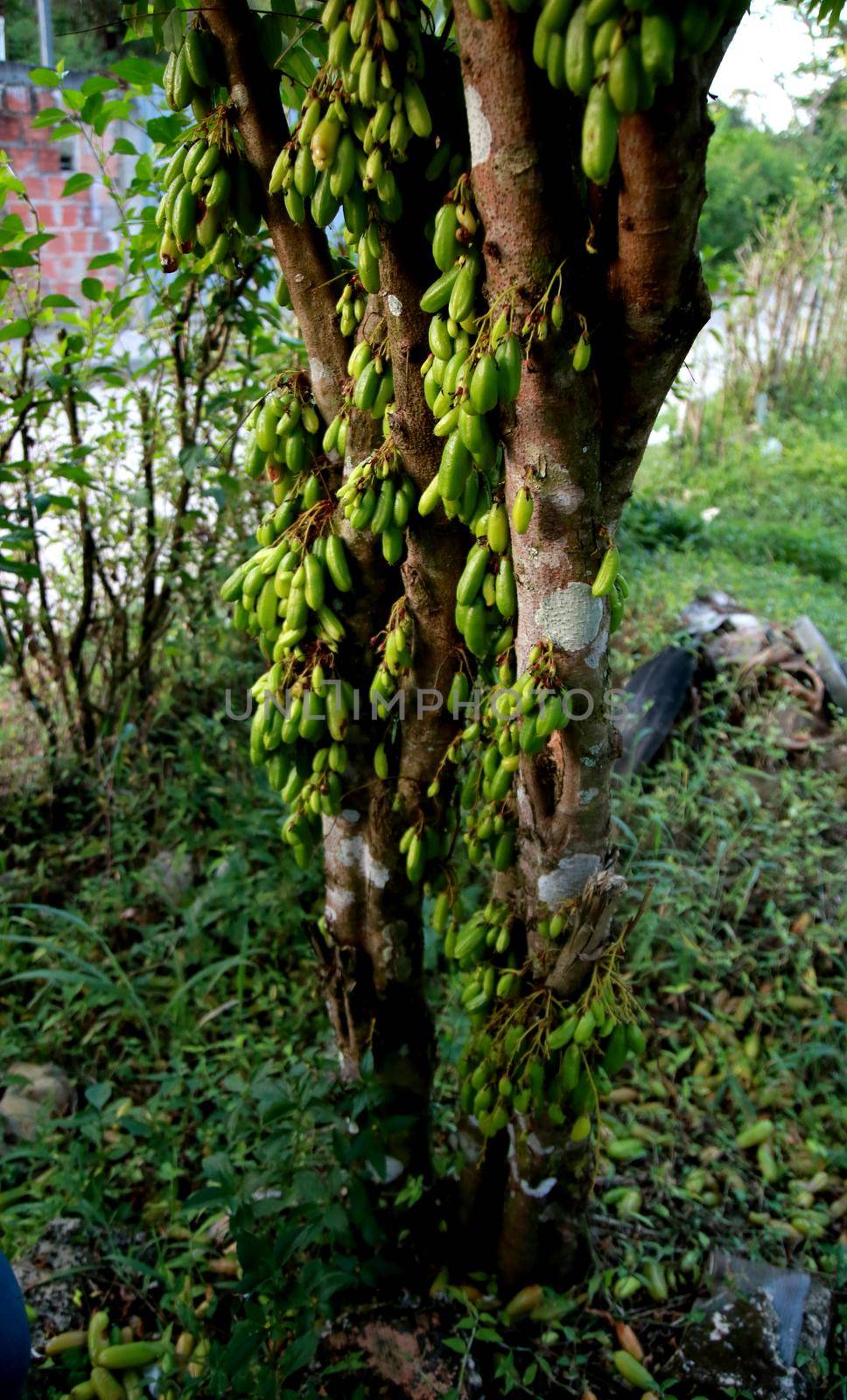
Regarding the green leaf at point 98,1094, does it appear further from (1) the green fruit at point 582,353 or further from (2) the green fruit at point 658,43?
(2) the green fruit at point 658,43

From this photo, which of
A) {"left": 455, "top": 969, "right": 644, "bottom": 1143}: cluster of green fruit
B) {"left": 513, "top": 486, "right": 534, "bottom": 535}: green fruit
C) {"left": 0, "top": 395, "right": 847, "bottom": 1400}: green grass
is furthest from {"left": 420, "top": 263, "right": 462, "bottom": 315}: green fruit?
{"left": 0, "top": 395, "right": 847, "bottom": 1400}: green grass

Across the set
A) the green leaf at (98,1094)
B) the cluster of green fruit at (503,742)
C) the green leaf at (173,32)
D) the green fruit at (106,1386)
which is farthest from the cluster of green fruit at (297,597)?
the green fruit at (106,1386)

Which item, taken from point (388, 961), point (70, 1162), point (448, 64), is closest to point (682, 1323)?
point (388, 961)

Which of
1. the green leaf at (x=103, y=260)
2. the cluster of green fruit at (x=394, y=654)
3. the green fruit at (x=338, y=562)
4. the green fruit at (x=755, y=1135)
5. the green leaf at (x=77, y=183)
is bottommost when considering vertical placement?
the green fruit at (x=755, y=1135)

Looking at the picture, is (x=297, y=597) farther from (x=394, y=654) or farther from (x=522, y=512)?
(x=522, y=512)

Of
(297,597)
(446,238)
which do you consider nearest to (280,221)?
(446,238)

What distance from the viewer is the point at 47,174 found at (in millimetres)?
4672

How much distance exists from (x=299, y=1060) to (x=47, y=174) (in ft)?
14.6

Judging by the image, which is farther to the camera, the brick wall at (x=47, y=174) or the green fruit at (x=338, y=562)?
the brick wall at (x=47, y=174)

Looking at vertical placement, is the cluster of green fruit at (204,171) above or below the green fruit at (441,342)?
above

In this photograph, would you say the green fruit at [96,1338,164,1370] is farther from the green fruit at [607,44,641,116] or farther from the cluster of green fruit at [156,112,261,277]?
the green fruit at [607,44,641,116]

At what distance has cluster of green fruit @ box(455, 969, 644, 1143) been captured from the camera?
60.6 inches

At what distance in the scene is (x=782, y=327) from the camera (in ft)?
25.2

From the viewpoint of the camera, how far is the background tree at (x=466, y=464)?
1.06m
